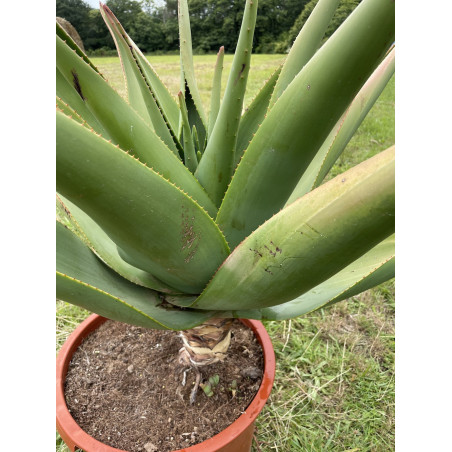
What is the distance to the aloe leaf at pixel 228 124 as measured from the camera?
502 mm

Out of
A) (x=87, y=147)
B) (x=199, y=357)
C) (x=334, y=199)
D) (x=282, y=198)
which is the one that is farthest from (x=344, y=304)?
(x=87, y=147)

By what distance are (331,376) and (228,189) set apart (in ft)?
Answer: 3.07

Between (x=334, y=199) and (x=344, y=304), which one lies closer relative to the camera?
(x=334, y=199)

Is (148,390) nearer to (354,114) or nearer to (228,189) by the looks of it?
(228,189)

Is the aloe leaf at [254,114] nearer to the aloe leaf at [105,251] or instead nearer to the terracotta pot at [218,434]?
the aloe leaf at [105,251]

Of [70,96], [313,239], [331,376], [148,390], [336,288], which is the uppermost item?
[70,96]

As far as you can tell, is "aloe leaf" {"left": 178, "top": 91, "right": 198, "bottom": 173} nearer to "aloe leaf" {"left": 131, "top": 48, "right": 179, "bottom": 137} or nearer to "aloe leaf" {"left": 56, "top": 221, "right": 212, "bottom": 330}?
"aloe leaf" {"left": 131, "top": 48, "right": 179, "bottom": 137}

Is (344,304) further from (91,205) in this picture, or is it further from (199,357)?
(91,205)

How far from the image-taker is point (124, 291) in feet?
2.02

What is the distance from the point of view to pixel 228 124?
0.56 metres

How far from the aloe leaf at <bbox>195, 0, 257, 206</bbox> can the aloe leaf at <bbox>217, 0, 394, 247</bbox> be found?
74 mm

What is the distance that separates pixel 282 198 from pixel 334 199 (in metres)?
0.20

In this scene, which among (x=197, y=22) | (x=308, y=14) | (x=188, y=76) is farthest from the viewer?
(x=197, y=22)

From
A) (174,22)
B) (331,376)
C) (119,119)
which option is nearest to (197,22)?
(174,22)
